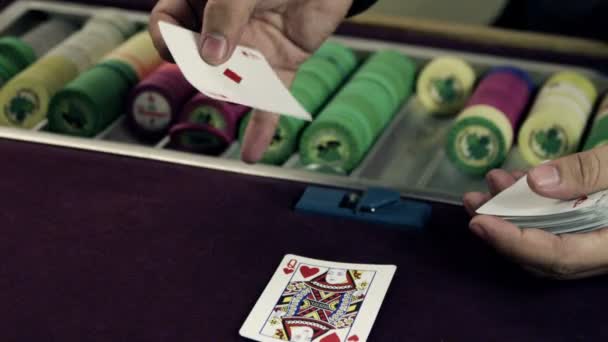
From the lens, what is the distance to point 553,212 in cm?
147

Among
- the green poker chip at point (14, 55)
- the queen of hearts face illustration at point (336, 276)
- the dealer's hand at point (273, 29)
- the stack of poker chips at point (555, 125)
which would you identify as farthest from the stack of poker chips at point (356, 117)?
the green poker chip at point (14, 55)

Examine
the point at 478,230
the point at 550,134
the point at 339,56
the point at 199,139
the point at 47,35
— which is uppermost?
the point at 339,56

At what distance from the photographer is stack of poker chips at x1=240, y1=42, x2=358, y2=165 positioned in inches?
79.8

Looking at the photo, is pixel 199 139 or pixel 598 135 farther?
pixel 199 139

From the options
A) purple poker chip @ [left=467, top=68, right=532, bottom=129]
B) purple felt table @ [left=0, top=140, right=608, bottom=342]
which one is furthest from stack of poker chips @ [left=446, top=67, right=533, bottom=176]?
purple felt table @ [left=0, top=140, right=608, bottom=342]

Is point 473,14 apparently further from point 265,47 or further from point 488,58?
point 265,47

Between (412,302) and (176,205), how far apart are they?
526 mm

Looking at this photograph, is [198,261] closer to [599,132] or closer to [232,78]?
[232,78]

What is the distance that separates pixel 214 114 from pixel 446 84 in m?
0.59

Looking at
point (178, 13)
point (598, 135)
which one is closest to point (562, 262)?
point (598, 135)

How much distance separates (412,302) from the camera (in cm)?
147

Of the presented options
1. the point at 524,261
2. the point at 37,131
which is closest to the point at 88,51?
the point at 37,131

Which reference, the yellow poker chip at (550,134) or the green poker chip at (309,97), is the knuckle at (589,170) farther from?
the green poker chip at (309,97)

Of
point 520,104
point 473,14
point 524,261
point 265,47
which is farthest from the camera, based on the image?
point 473,14
